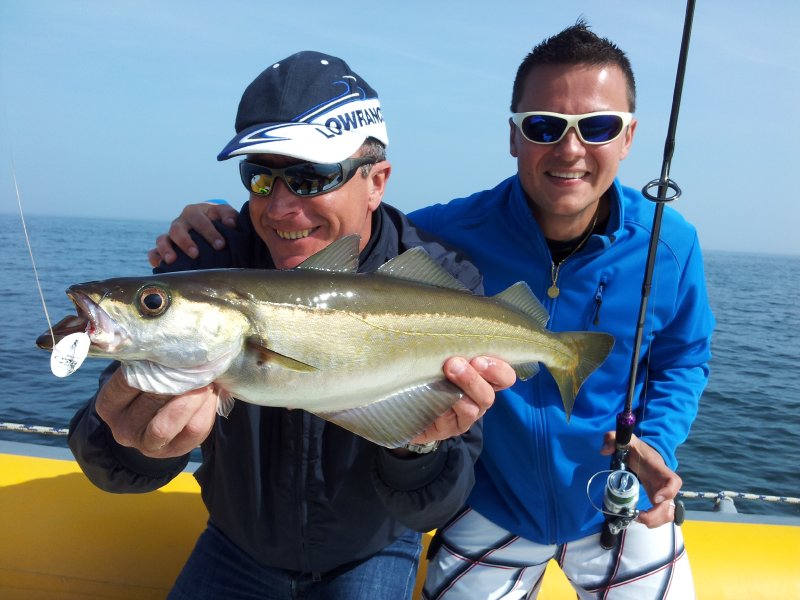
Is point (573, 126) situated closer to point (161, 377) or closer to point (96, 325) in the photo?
point (161, 377)

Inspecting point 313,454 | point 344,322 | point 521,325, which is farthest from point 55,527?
point 521,325

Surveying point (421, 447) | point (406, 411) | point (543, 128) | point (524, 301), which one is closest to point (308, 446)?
point (421, 447)

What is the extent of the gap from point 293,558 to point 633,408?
2.19m

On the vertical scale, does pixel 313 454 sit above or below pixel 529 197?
below

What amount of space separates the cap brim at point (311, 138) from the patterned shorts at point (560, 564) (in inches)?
92.0

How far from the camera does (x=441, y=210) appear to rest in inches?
169

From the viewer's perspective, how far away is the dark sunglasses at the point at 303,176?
308 cm

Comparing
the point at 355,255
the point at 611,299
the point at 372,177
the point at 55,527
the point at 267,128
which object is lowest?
the point at 55,527

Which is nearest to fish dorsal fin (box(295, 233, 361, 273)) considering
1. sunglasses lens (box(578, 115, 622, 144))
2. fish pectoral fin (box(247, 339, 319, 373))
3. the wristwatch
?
fish pectoral fin (box(247, 339, 319, 373))

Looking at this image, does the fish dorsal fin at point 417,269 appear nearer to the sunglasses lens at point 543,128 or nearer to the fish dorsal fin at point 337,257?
the fish dorsal fin at point 337,257

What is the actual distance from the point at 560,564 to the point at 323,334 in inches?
97.1

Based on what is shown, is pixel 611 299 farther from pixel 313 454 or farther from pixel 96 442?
pixel 96 442

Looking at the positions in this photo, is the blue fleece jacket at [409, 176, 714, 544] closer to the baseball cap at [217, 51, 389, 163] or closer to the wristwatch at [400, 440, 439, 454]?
Result: the wristwatch at [400, 440, 439, 454]

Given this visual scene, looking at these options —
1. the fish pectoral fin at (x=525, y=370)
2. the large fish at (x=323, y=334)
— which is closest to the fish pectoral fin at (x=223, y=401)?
the large fish at (x=323, y=334)
